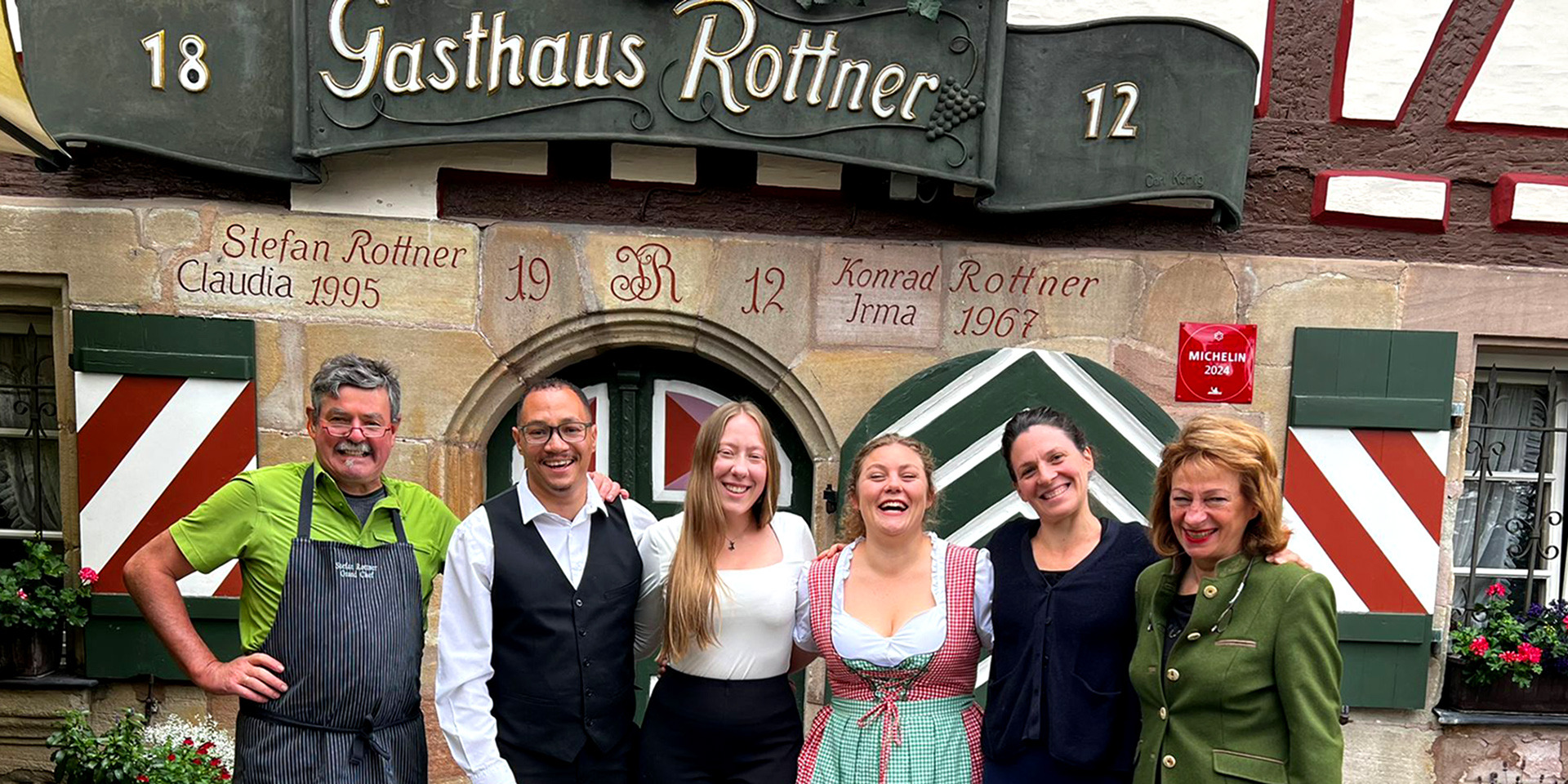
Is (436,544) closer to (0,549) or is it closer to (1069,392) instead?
(1069,392)

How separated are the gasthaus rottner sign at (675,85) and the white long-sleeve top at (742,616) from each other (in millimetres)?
1708

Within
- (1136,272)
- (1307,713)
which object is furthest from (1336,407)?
(1307,713)

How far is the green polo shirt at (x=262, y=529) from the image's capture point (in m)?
2.56

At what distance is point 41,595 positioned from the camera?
3881 millimetres

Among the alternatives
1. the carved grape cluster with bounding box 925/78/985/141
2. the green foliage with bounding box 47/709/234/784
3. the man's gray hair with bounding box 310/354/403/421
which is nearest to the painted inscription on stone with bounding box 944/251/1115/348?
the carved grape cluster with bounding box 925/78/985/141

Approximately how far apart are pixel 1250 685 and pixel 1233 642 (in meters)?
0.08

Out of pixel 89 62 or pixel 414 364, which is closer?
pixel 89 62

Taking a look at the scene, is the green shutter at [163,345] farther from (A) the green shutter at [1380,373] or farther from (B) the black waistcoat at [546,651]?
(A) the green shutter at [1380,373]

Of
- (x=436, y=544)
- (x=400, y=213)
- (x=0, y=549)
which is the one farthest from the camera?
(x=0, y=549)

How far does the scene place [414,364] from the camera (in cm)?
398

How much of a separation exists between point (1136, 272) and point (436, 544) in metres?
2.68

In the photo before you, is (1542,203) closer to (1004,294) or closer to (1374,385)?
(1374,385)

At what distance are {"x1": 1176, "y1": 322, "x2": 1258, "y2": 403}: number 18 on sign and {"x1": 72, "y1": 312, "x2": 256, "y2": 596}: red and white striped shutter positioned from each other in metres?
3.36

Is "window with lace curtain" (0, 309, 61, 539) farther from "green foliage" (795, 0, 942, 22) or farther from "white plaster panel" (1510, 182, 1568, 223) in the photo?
"white plaster panel" (1510, 182, 1568, 223)
